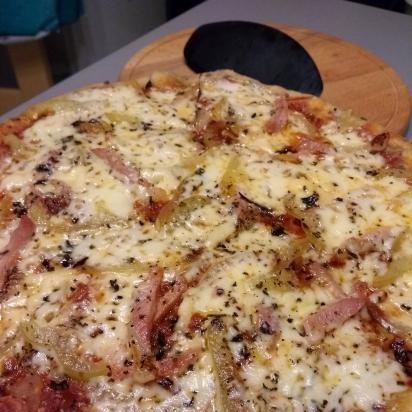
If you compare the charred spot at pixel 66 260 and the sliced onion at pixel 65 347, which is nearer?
the sliced onion at pixel 65 347

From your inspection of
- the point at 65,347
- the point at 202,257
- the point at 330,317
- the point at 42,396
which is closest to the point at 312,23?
the point at 202,257

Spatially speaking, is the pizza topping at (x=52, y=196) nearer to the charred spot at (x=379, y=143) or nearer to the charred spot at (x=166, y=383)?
the charred spot at (x=166, y=383)

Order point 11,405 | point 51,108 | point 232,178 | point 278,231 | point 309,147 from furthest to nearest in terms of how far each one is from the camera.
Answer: point 51,108 → point 309,147 → point 232,178 → point 278,231 → point 11,405

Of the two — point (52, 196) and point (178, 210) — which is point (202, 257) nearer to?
point (178, 210)

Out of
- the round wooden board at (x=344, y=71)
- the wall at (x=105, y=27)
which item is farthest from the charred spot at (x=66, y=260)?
the wall at (x=105, y=27)

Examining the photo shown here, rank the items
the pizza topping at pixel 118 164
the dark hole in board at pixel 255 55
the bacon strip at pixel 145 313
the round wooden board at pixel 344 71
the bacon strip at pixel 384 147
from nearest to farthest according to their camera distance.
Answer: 1. the bacon strip at pixel 145 313
2. the pizza topping at pixel 118 164
3. the bacon strip at pixel 384 147
4. the round wooden board at pixel 344 71
5. the dark hole in board at pixel 255 55

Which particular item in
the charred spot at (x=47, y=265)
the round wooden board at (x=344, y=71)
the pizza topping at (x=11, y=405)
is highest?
the charred spot at (x=47, y=265)
